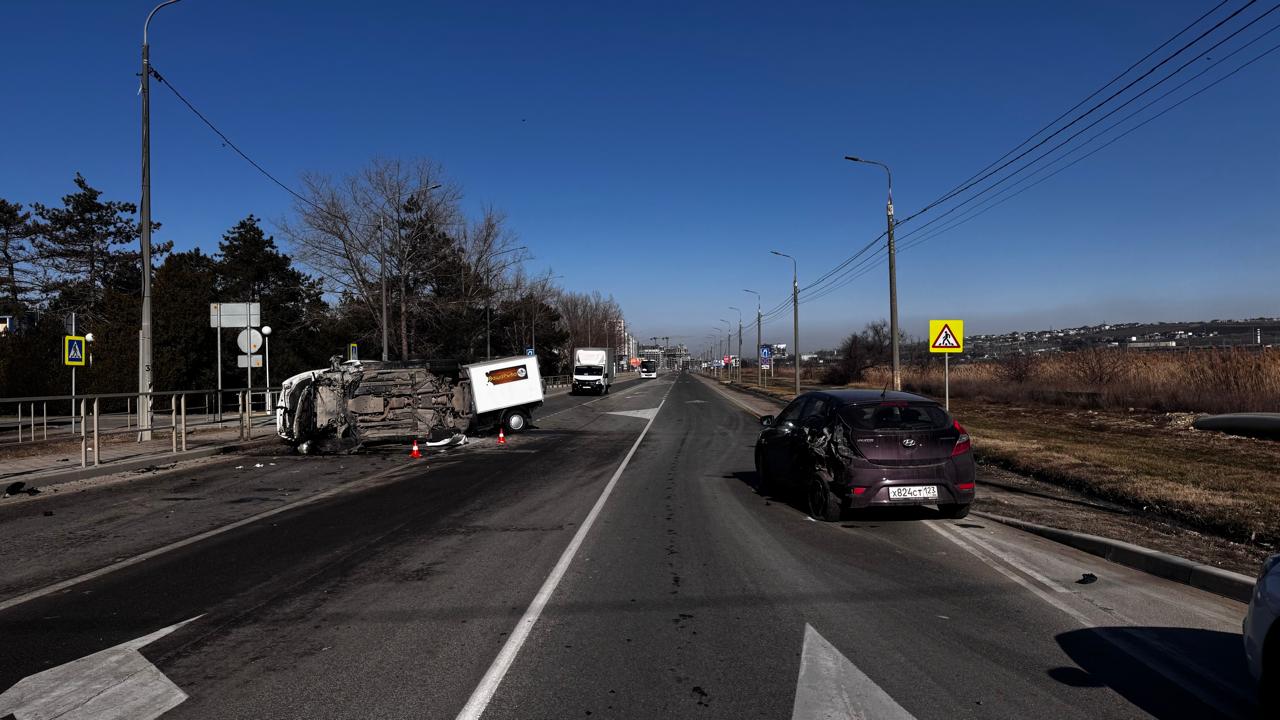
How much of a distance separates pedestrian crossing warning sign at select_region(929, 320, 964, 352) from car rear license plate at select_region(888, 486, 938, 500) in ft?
41.8

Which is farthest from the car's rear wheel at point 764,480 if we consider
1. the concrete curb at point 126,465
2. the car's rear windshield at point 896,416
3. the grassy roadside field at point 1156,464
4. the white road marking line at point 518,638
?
the concrete curb at point 126,465

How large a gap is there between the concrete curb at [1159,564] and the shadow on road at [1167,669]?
0.96 metres

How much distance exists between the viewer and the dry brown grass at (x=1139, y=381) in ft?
78.9

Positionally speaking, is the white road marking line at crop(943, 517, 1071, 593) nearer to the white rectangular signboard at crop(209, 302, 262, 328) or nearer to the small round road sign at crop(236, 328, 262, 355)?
the small round road sign at crop(236, 328, 262, 355)

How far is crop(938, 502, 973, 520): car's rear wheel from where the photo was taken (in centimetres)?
880

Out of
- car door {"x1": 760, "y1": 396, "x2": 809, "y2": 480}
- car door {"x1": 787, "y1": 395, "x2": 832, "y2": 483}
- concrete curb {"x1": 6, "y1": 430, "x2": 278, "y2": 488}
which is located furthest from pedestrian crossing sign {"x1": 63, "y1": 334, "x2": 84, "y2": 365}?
car door {"x1": 787, "y1": 395, "x2": 832, "y2": 483}

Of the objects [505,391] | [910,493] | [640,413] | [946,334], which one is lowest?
[640,413]

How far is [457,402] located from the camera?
20141 millimetres

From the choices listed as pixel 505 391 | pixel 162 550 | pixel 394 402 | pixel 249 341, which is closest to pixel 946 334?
pixel 505 391

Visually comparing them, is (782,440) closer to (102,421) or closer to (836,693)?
(836,693)

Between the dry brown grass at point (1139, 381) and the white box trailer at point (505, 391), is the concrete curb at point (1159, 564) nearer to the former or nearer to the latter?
the white box trailer at point (505, 391)

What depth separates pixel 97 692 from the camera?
402 centimetres

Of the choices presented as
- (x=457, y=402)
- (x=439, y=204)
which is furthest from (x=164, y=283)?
(x=457, y=402)

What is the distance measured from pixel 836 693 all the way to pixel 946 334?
18.0 meters
